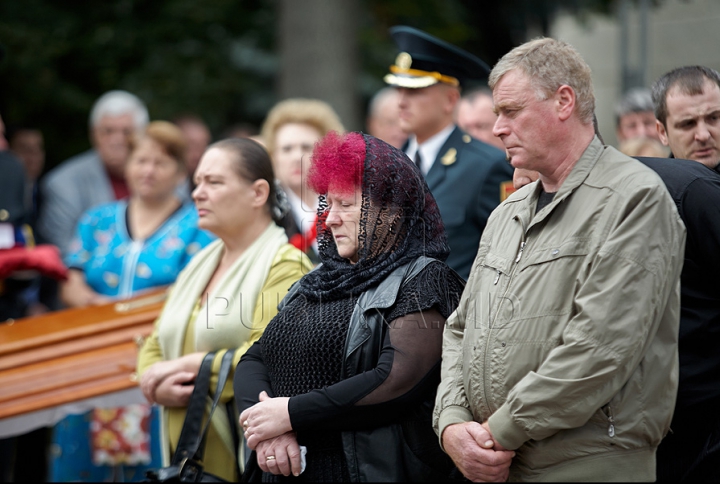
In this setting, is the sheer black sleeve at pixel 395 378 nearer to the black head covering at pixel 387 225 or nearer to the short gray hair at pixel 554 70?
the black head covering at pixel 387 225

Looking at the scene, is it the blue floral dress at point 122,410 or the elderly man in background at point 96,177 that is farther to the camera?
the elderly man in background at point 96,177

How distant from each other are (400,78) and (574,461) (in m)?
2.65

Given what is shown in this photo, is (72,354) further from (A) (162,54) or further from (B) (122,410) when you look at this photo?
(A) (162,54)

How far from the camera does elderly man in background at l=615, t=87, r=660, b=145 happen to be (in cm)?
534

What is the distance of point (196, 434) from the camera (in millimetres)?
3729

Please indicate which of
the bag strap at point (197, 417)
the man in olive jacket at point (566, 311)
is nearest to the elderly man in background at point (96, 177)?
the bag strap at point (197, 417)

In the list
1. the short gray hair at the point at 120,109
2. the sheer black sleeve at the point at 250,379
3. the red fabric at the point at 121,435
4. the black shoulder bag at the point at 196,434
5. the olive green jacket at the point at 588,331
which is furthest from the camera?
the short gray hair at the point at 120,109

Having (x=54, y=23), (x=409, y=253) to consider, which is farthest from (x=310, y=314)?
(x=54, y=23)

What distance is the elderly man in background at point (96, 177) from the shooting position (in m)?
6.62

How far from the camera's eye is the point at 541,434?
2516 mm

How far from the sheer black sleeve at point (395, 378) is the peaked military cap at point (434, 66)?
1.89 meters

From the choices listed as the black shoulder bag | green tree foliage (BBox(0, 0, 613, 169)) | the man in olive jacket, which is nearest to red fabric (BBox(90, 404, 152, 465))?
the black shoulder bag

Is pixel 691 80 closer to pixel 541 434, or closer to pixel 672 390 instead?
pixel 672 390

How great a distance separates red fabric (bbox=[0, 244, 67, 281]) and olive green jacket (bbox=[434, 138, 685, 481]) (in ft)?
10.9
